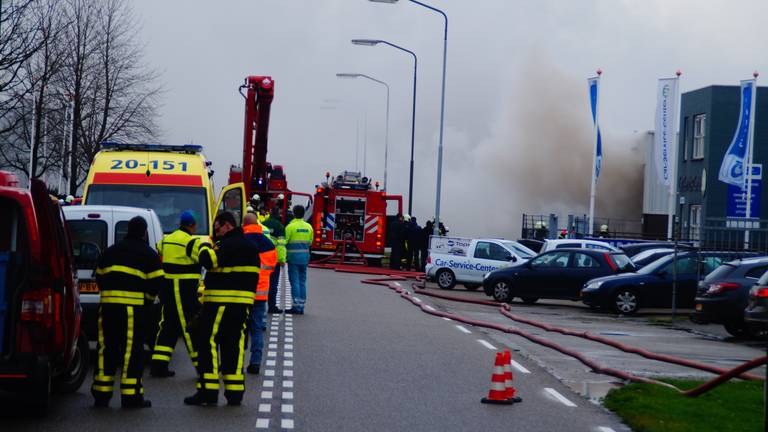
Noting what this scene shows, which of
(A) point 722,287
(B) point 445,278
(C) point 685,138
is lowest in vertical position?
(B) point 445,278

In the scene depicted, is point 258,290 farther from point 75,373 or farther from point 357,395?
point 75,373

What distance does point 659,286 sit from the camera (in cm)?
2705

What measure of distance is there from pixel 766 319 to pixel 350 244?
85.4ft

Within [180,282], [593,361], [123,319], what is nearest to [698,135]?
[593,361]

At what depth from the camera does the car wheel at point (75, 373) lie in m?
12.1

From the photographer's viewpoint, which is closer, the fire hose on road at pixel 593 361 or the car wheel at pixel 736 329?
the fire hose on road at pixel 593 361

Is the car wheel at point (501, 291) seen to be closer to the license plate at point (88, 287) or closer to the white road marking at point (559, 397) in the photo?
the white road marking at point (559, 397)

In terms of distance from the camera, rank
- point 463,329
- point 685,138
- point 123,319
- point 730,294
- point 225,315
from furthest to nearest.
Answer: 1. point 685,138
2. point 730,294
3. point 463,329
4. point 225,315
5. point 123,319

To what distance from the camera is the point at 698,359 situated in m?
17.6

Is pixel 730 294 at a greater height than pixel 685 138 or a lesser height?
lesser

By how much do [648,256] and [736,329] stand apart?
30.4 ft

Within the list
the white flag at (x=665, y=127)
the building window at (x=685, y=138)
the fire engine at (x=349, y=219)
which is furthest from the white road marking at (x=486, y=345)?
the building window at (x=685, y=138)

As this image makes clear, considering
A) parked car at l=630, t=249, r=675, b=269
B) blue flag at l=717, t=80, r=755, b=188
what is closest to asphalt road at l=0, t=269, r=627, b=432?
parked car at l=630, t=249, r=675, b=269

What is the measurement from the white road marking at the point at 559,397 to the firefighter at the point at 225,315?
3.35 meters
